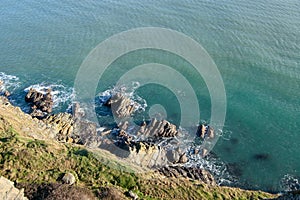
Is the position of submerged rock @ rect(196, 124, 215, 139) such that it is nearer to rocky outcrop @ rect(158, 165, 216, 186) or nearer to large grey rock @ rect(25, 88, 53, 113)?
rocky outcrop @ rect(158, 165, 216, 186)

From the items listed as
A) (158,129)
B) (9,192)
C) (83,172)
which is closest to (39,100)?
(158,129)

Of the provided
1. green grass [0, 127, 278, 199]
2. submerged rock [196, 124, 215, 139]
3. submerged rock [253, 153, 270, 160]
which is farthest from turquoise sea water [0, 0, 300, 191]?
green grass [0, 127, 278, 199]

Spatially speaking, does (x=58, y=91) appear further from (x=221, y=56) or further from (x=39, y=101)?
(x=221, y=56)

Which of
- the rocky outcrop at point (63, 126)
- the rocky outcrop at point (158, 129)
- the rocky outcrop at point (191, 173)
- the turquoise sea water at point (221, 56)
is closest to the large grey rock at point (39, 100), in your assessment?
the turquoise sea water at point (221, 56)

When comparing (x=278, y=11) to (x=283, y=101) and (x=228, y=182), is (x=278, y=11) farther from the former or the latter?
(x=228, y=182)

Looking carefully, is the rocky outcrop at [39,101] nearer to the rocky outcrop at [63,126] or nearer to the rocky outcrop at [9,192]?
the rocky outcrop at [63,126]

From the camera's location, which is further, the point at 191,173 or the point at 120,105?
the point at 120,105
